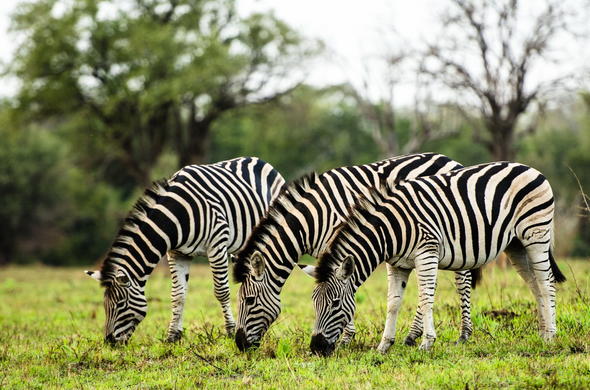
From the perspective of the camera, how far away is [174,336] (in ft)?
27.2

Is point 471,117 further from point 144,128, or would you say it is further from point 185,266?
point 185,266

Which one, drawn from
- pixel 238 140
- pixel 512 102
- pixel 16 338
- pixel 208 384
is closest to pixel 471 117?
pixel 512 102

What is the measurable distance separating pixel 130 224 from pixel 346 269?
2917 mm

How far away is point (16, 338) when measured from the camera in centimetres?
938

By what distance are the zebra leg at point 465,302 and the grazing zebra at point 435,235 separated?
78cm

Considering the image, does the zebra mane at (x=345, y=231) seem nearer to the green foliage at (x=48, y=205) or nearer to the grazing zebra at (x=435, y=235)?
the grazing zebra at (x=435, y=235)

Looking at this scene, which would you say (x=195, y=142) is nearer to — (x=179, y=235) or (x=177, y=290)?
(x=177, y=290)

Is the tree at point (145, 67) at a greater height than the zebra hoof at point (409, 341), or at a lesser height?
greater

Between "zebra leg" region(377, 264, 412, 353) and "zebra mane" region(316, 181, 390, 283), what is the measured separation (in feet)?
2.51

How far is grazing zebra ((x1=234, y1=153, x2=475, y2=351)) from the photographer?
6.86 meters

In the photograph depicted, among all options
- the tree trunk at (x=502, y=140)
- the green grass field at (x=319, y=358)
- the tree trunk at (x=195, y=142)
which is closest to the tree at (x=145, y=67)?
the tree trunk at (x=195, y=142)

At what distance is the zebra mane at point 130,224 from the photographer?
764 cm

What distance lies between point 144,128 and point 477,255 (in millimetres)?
25424

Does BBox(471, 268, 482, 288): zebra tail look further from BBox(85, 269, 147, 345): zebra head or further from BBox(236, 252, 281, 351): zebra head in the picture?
BBox(85, 269, 147, 345): zebra head
